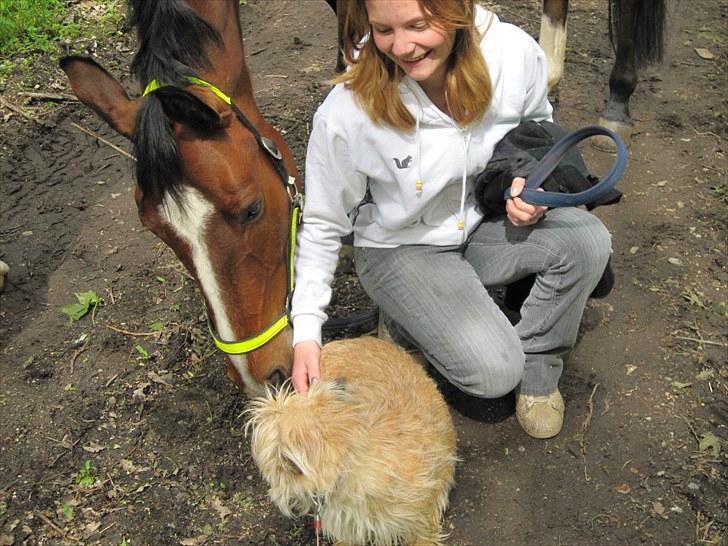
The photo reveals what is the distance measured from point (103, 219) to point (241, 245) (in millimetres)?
2126

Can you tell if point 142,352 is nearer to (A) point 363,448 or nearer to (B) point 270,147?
(B) point 270,147

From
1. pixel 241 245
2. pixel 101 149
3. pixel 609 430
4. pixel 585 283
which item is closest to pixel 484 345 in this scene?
pixel 585 283

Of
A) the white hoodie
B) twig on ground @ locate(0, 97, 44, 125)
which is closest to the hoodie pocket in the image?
the white hoodie

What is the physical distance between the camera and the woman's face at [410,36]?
1986mm

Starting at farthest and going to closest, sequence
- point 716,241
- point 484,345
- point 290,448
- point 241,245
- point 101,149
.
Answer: point 101,149 → point 716,241 → point 484,345 → point 241,245 → point 290,448

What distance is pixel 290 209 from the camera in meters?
2.37

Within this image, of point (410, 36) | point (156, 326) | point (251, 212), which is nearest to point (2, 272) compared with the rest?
point (156, 326)

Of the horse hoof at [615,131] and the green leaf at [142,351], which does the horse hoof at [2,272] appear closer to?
the green leaf at [142,351]

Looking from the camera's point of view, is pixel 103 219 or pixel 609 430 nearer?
pixel 609 430

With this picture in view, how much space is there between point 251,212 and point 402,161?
0.53 meters

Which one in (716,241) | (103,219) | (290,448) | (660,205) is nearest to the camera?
(290,448)

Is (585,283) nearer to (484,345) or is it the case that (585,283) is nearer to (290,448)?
(484,345)

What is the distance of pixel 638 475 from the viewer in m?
2.47

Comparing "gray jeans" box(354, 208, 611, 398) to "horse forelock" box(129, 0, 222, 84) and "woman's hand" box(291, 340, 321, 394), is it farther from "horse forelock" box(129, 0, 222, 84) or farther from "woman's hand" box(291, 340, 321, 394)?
"horse forelock" box(129, 0, 222, 84)
